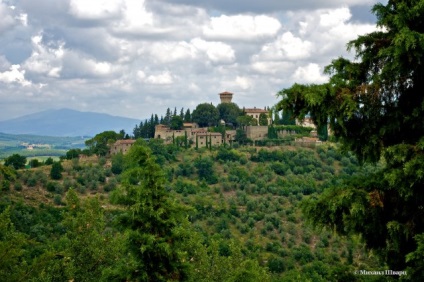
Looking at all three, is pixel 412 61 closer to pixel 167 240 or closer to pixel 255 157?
pixel 167 240

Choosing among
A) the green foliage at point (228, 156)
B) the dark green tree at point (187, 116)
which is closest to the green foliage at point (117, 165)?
the green foliage at point (228, 156)

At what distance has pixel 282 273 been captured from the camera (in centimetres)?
4816

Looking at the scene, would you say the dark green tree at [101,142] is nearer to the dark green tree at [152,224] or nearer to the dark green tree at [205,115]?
the dark green tree at [205,115]

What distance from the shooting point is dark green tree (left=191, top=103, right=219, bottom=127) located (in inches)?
3802

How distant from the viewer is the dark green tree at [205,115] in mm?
96562

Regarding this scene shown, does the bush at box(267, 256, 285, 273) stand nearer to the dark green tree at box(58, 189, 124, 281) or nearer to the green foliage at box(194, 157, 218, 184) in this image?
the green foliage at box(194, 157, 218, 184)

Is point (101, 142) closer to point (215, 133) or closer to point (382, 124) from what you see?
point (215, 133)

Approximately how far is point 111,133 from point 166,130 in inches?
418

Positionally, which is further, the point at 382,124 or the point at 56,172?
the point at 56,172

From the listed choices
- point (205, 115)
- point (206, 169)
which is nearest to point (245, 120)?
point (205, 115)

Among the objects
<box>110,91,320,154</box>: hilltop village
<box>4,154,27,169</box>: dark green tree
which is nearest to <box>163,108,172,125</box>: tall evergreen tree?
<box>110,91,320,154</box>: hilltop village

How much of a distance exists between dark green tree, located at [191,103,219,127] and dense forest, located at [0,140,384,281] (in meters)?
11.0

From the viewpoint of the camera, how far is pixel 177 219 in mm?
9852

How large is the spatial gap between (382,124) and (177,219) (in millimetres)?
4903
